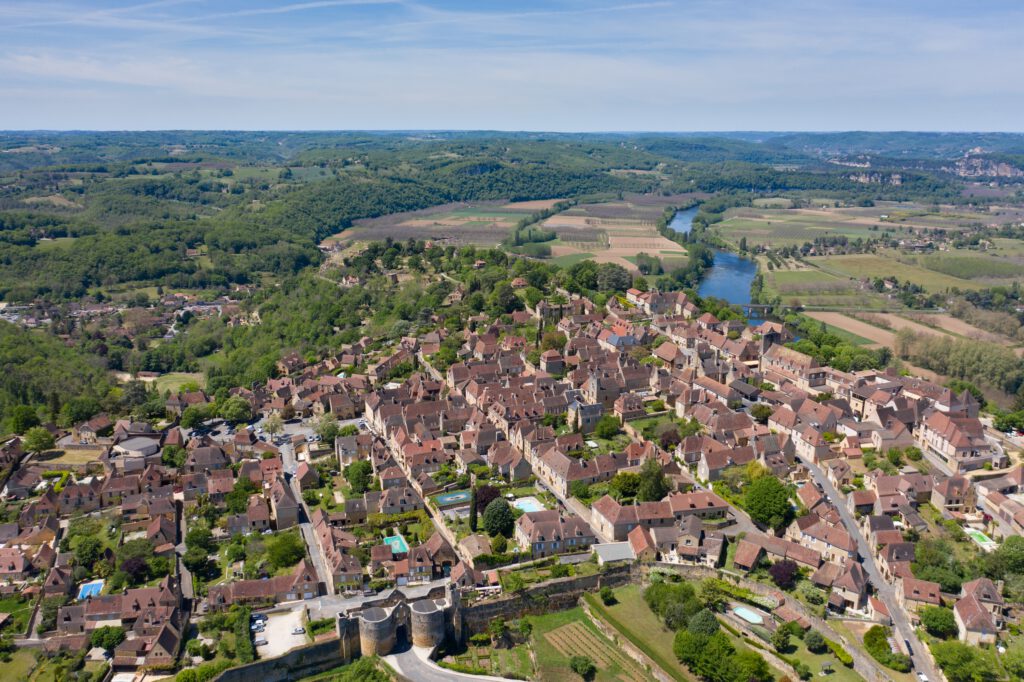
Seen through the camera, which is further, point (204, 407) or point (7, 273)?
point (7, 273)

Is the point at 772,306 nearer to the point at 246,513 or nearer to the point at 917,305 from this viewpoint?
the point at 917,305

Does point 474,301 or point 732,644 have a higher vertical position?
point 474,301

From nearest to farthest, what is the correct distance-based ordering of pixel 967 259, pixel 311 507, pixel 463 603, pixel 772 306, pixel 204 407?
pixel 463 603, pixel 311 507, pixel 204 407, pixel 772 306, pixel 967 259

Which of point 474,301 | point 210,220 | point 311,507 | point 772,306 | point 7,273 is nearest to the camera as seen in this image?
point 311,507

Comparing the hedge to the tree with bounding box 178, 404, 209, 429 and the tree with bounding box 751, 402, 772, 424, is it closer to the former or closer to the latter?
the tree with bounding box 751, 402, 772, 424

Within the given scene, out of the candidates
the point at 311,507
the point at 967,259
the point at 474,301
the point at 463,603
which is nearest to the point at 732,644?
the point at 463,603

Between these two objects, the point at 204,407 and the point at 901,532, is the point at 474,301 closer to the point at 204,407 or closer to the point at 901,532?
the point at 204,407
